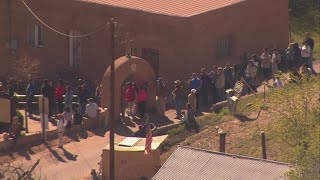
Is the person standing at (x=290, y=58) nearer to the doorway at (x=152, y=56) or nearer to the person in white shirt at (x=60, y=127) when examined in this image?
the doorway at (x=152, y=56)

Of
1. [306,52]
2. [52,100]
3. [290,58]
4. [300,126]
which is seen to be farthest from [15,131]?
[306,52]

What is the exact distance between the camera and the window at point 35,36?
122 ft

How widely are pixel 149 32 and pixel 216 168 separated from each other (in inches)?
521

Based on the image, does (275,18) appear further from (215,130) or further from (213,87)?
(215,130)

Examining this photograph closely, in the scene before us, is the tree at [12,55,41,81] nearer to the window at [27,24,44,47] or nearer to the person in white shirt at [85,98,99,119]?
the window at [27,24,44,47]

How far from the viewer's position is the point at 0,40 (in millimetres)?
36688

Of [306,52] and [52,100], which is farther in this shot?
[306,52]

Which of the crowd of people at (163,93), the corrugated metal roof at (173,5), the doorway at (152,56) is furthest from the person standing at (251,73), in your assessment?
the doorway at (152,56)

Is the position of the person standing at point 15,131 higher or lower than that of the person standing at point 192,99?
lower

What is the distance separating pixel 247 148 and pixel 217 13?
29.6 feet

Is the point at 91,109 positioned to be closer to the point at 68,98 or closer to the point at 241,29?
the point at 68,98

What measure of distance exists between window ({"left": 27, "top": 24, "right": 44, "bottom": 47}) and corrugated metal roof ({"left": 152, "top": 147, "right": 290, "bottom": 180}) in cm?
1566

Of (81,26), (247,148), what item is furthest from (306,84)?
(81,26)

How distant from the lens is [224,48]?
119 feet
